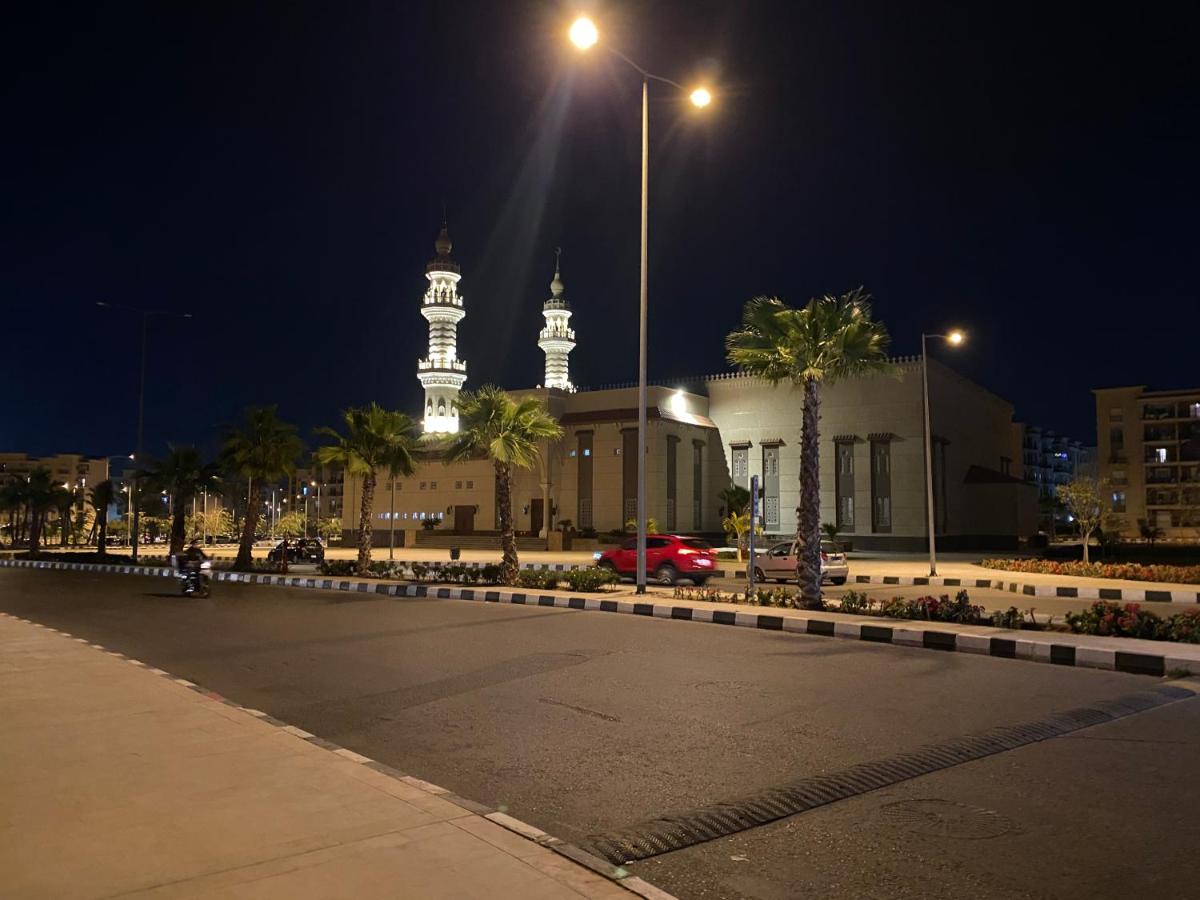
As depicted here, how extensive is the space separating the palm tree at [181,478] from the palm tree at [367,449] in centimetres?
1370

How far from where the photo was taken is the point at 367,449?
96.8ft

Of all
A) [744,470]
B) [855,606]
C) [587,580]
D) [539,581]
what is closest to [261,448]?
[539,581]

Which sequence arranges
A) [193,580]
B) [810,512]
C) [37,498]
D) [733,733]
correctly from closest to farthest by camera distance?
[733,733] → [810,512] → [193,580] → [37,498]

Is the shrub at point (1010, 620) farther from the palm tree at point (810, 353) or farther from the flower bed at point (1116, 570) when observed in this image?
the flower bed at point (1116, 570)

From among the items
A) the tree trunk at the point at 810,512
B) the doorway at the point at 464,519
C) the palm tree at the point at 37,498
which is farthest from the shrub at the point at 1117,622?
the palm tree at the point at 37,498

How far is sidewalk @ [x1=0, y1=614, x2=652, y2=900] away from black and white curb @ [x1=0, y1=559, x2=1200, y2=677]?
9386 mm

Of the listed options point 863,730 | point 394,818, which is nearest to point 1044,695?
point 863,730

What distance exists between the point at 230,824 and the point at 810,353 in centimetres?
1554

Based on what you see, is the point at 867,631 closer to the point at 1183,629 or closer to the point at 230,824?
the point at 1183,629

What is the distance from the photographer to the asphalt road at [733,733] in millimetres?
4711

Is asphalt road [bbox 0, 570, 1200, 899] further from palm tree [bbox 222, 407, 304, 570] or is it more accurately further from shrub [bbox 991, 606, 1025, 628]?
palm tree [bbox 222, 407, 304, 570]

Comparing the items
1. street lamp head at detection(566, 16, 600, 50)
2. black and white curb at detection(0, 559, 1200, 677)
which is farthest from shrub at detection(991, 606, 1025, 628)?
street lamp head at detection(566, 16, 600, 50)

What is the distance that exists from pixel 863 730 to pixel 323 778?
4.26 m

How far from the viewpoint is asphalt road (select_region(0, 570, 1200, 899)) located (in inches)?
185
